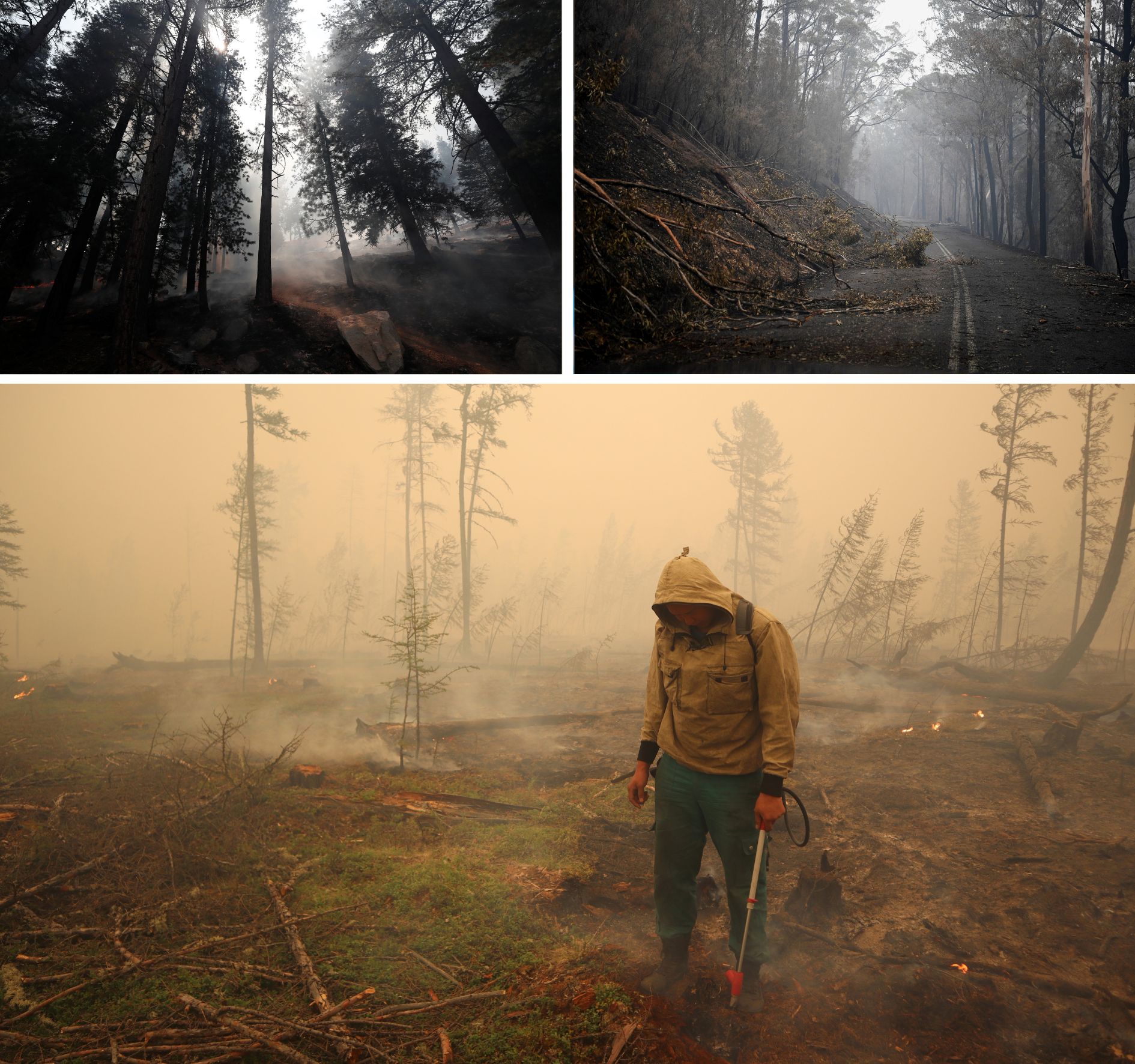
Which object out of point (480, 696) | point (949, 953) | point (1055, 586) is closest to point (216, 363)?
point (949, 953)

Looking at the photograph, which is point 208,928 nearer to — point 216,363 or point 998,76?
point 216,363

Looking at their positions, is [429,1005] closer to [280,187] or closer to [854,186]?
[280,187]

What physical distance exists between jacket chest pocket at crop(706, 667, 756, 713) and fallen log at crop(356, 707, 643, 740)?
473 centimetres

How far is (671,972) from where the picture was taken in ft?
10.0

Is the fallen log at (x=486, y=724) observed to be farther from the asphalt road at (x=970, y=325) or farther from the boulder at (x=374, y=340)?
the asphalt road at (x=970, y=325)

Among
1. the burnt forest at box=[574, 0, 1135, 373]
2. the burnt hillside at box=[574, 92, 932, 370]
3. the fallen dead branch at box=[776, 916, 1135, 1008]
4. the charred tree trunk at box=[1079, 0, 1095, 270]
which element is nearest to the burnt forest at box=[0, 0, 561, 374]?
the burnt hillside at box=[574, 92, 932, 370]

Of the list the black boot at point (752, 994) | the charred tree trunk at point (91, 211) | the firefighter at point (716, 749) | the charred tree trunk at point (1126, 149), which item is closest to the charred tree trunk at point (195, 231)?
the charred tree trunk at point (91, 211)

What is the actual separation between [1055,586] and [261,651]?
16.4 m

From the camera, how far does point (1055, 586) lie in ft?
43.9

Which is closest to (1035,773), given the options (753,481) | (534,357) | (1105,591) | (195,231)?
(1105,591)

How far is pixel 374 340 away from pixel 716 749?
327cm

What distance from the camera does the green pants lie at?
296cm

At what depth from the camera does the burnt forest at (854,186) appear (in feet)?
12.9

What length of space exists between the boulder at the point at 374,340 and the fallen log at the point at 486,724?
427 cm
